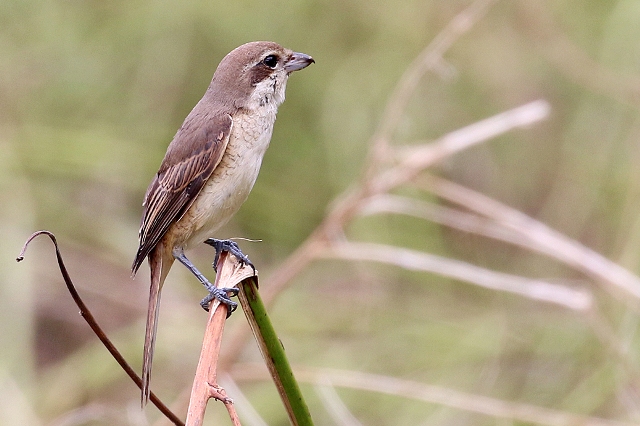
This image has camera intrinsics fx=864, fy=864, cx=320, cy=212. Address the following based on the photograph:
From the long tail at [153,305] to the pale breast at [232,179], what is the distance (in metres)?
0.13

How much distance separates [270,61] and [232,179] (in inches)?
20.3

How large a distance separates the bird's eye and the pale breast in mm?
216

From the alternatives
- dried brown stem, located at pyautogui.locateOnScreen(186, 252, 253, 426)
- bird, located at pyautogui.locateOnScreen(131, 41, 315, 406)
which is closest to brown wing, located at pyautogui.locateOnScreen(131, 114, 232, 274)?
bird, located at pyautogui.locateOnScreen(131, 41, 315, 406)

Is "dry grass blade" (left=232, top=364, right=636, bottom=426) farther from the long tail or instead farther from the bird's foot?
the bird's foot

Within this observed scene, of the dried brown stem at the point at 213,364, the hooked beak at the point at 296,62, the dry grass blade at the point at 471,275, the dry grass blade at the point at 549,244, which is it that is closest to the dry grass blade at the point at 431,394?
the dry grass blade at the point at 471,275

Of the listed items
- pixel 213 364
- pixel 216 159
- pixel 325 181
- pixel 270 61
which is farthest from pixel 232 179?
pixel 325 181

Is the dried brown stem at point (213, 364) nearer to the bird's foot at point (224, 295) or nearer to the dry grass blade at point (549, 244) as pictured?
the bird's foot at point (224, 295)

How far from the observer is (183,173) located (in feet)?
10.6

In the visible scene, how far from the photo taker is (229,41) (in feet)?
18.0

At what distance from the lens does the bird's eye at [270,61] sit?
3.31 m

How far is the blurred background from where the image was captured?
4.42 metres

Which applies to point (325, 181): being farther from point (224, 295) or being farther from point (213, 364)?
point (213, 364)

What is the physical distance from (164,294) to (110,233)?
1.63 ft

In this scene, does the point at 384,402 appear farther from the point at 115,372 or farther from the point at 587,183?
the point at 587,183
